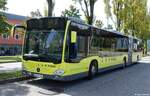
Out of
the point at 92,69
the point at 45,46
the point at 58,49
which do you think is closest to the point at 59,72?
the point at 58,49

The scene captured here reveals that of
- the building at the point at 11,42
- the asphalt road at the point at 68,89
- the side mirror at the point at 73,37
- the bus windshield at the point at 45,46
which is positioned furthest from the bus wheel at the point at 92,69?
the building at the point at 11,42

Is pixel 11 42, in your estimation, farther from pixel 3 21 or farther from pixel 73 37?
pixel 73 37

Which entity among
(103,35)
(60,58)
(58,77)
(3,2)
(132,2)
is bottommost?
(58,77)

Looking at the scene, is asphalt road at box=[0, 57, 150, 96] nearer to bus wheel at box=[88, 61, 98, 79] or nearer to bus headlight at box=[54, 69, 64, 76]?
bus headlight at box=[54, 69, 64, 76]

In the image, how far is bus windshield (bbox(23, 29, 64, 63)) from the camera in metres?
12.3

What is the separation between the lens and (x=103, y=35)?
17.4 metres

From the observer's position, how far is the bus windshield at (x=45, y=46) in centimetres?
1231

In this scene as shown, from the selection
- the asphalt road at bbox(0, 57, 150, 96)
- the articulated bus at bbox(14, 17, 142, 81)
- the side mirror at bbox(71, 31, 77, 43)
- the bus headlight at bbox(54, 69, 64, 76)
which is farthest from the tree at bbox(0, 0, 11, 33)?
the bus headlight at bbox(54, 69, 64, 76)

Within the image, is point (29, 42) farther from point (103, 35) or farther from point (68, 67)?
point (103, 35)

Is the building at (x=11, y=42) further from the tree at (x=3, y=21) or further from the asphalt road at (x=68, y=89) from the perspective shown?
the asphalt road at (x=68, y=89)

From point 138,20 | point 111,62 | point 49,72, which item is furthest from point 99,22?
point 49,72

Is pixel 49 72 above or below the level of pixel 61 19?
below

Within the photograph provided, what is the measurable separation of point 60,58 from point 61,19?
170 centimetres

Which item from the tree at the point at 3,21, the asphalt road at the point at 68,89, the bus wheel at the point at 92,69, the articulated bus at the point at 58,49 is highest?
the tree at the point at 3,21
